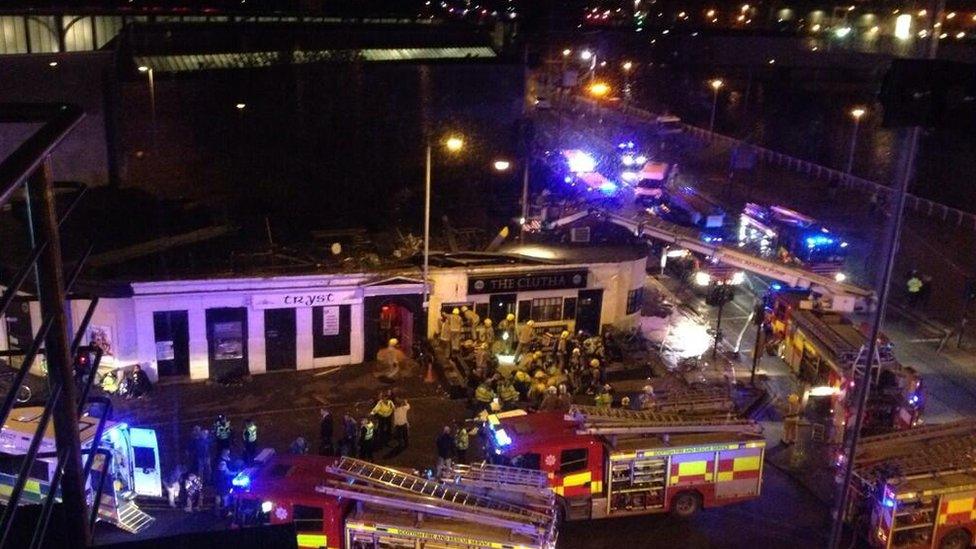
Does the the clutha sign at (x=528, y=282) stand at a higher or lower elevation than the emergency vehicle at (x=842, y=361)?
higher

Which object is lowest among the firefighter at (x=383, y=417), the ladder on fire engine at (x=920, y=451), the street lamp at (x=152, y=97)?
the firefighter at (x=383, y=417)

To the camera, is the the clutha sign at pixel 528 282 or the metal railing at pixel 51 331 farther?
the the clutha sign at pixel 528 282

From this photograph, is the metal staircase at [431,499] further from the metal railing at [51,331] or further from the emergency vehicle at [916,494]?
the metal railing at [51,331]

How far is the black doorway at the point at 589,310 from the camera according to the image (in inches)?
946

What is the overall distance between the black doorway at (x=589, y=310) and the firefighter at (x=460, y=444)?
7.84 metres

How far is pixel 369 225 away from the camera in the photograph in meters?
26.3

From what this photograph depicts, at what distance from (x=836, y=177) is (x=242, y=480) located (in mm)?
36278

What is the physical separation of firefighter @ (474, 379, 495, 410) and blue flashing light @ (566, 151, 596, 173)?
17.6m

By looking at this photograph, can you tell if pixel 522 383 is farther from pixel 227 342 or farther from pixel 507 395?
pixel 227 342

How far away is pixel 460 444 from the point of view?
55.4 ft

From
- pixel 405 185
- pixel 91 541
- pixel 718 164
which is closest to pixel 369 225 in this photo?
pixel 405 185

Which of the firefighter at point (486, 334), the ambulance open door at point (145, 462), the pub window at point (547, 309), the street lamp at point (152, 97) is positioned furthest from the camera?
the street lamp at point (152, 97)

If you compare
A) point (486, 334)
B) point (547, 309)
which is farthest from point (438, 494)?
point (547, 309)

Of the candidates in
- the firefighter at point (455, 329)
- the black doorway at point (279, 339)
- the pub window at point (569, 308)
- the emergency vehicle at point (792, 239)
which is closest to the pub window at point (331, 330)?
the black doorway at point (279, 339)
